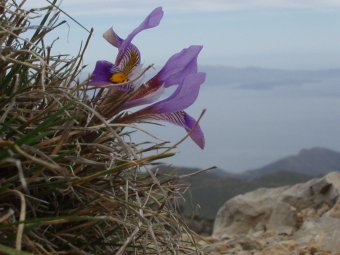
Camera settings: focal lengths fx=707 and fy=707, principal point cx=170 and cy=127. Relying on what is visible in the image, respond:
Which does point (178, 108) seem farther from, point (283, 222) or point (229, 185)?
point (229, 185)

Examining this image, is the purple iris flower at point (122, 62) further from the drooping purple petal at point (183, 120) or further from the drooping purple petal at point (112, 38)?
the drooping purple petal at point (183, 120)

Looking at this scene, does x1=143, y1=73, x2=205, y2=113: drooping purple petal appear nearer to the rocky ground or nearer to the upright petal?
the upright petal

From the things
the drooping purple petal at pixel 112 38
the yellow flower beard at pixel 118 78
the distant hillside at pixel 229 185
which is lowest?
the distant hillside at pixel 229 185

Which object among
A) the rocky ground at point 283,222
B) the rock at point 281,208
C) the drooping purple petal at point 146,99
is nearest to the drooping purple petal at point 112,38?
the drooping purple petal at point 146,99

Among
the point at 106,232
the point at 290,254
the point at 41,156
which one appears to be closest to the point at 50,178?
the point at 41,156

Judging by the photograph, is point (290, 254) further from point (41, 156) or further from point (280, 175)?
point (280, 175)

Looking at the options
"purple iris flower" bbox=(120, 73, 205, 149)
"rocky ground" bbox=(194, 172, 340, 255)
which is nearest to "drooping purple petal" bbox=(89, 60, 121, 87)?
"purple iris flower" bbox=(120, 73, 205, 149)

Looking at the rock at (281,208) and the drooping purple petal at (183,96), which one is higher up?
the drooping purple petal at (183,96)

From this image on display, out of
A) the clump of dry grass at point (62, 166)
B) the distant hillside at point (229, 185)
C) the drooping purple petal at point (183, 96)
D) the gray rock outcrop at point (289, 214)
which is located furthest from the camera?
the distant hillside at point (229, 185)
